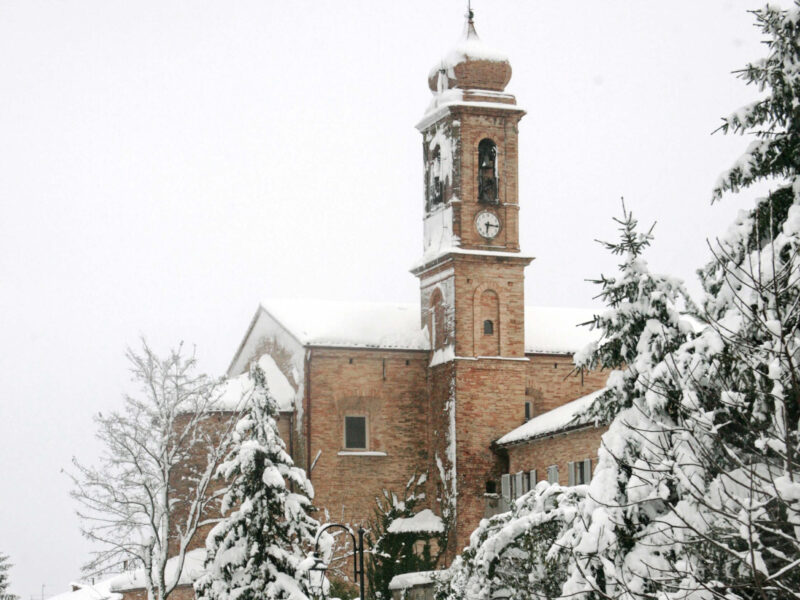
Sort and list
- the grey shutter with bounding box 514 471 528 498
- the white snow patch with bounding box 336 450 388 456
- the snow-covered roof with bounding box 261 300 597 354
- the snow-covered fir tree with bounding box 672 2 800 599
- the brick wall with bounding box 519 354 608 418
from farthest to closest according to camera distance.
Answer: the brick wall with bounding box 519 354 608 418, the snow-covered roof with bounding box 261 300 597 354, the white snow patch with bounding box 336 450 388 456, the grey shutter with bounding box 514 471 528 498, the snow-covered fir tree with bounding box 672 2 800 599

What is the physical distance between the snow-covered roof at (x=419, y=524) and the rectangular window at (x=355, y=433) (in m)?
2.76

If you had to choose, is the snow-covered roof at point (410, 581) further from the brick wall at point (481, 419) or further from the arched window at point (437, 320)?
the arched window at point (437, 320)

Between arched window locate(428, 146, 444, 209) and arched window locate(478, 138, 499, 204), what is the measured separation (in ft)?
4.53

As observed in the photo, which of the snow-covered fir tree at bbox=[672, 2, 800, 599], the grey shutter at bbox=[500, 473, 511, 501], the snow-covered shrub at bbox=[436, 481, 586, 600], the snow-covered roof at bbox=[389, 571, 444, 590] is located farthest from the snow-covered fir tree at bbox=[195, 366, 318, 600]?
the grey shutter at bbox=[500, 473, 511, 501]

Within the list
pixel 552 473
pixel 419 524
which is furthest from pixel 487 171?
pixel 419 524

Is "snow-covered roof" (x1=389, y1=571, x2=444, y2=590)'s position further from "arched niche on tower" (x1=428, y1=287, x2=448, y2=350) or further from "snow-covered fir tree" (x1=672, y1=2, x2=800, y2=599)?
"snow-covered fir tree" (x1=672, y1=2, x2=800, y2=599)

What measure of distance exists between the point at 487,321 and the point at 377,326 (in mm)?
3862

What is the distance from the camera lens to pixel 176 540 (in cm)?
3975

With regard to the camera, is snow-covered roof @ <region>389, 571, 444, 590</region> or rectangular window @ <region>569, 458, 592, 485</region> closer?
snow-covered roof @ <region>389, 571, 444, 590</region>

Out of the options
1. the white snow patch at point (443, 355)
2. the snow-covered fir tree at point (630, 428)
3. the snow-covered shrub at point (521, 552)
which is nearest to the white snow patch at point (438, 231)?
the white snow patch at point (443, 355)

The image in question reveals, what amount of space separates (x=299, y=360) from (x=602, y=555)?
2644cm

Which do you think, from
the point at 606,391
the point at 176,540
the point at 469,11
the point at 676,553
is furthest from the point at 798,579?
the point at 469,11

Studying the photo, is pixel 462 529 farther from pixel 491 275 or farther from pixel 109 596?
pixel 109 596

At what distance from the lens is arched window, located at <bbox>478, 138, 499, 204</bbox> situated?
4172cm
